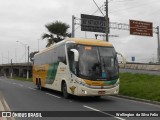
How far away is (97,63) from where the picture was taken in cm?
1911

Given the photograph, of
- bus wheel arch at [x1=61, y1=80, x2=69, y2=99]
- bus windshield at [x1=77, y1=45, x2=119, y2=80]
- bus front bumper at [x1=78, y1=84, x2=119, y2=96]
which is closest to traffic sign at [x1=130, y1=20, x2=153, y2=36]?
bus wheel arch at [x1=61, y1=80, x2=69, y2=99]

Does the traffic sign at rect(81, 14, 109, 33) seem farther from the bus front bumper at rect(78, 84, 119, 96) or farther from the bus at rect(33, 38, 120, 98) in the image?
the bus front bumper at rect(78, 84, 119, 96)

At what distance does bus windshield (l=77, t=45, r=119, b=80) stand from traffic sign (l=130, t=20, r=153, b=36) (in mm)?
38996

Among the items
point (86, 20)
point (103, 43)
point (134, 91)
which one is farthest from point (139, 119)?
point (86, 20)

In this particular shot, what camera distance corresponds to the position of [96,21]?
57969 mm

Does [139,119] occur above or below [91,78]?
below

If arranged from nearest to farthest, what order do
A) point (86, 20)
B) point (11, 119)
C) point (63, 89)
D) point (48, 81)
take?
1. point (11, 119)
2. point (63, 89)
3. point (48, 81)
4. point (86, 20)

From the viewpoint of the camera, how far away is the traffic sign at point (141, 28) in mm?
58094

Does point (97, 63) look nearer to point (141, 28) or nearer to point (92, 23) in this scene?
point (92, 23)

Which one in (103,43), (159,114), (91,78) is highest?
(103,43)

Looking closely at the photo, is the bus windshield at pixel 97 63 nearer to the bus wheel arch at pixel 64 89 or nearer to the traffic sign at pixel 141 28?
the bus wheel arch at pixel 64 89

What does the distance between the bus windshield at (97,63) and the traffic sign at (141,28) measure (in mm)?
38996

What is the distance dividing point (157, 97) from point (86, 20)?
38.2 metres

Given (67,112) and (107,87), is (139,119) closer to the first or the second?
(67,112)
